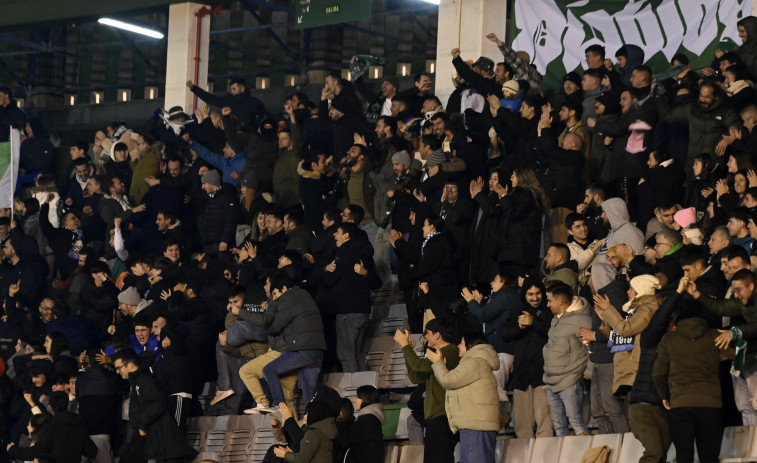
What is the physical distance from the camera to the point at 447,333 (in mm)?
12609

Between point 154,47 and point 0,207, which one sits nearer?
point 0,207

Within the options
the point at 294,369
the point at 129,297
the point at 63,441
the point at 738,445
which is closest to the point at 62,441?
the point at 63,441

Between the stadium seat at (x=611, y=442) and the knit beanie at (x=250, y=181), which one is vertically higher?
the knit beanie at (x=250, y=181)

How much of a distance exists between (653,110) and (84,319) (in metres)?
7.13

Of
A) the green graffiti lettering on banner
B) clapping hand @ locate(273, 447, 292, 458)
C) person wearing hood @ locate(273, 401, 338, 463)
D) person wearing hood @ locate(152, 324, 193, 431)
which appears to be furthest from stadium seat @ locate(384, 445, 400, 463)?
the green graffiti lettering on banner

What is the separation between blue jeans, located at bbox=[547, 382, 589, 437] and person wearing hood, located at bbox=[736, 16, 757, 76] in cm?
469

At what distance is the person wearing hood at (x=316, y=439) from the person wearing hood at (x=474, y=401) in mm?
1166

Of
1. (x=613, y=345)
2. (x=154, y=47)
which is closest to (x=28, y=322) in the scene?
(x=613, y=345)

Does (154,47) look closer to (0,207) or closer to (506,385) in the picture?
(0,207)

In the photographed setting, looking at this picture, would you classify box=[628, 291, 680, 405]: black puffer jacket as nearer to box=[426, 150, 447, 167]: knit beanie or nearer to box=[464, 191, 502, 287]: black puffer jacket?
box=[464, 191, 502, 287]: black puffer jacket

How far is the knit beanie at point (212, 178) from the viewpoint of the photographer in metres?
18.4

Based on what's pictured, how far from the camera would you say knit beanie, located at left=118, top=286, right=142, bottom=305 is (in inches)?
678

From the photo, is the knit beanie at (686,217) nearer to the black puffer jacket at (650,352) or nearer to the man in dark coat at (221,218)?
the black puffer jacket at (650,352)

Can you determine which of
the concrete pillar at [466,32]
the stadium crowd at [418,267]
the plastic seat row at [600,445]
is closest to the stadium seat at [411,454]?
the stadium crowd at [418,267]
